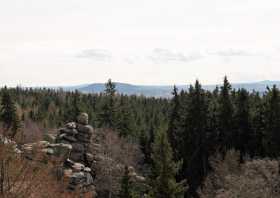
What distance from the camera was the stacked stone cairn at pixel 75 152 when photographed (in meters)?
52.1

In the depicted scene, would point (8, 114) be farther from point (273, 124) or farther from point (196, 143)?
point (273, 124)

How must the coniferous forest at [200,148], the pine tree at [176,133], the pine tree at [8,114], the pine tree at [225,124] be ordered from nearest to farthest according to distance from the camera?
1. the coniferous forest at [200,148]
2. the pine tree at [225,124]
3. the pine tree at [176,133]
4. the pine tree at [8,114]

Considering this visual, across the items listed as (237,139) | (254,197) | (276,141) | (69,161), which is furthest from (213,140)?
(254,197)

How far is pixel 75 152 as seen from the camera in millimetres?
60000

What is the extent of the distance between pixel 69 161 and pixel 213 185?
65.8 feet

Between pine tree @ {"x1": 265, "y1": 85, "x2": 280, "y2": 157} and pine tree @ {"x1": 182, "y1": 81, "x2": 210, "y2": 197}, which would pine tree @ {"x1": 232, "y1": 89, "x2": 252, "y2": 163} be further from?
pine tree @ {"x1": 182, "y1": 81, "x2": 210, "y2": 197}

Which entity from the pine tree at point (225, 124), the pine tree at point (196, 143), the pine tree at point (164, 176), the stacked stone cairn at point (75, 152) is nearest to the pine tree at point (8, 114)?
the stacked stone cairn at point (75, 152)

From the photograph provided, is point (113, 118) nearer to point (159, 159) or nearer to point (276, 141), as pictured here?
point (276, 141)

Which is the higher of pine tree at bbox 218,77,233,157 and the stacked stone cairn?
pine tree at bbox 218,77,233,157

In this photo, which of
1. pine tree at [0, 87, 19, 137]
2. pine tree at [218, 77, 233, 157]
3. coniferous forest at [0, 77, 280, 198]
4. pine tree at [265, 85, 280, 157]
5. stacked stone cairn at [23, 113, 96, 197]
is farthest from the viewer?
pine tree at [0, 87, 19, 137]

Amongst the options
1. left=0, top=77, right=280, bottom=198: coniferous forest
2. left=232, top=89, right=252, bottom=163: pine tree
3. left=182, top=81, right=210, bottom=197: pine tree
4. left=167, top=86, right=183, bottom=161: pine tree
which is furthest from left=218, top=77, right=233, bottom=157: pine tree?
left=167, top=86, right=183, bottom=161: pine tree

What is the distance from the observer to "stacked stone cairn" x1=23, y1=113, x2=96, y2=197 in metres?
52.1

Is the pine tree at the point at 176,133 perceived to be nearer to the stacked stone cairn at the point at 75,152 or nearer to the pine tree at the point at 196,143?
the pine tree at the point at 196,143

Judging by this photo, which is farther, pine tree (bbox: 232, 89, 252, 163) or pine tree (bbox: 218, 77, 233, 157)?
pine tree (bbox: 232, 89, 252, 163)
